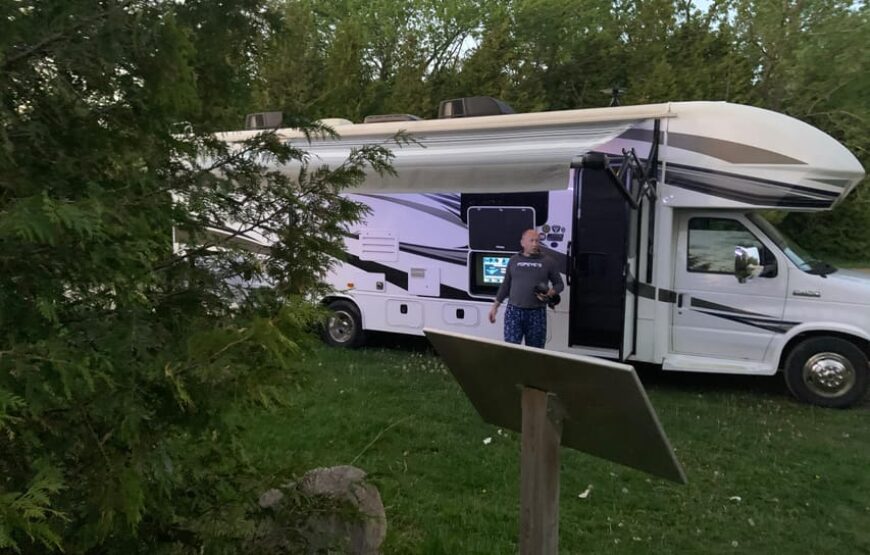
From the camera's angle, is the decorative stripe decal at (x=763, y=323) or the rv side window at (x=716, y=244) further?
the rv side window at (x=716, y=244)

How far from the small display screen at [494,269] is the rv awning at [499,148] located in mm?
1009

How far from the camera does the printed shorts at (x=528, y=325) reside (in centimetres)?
754

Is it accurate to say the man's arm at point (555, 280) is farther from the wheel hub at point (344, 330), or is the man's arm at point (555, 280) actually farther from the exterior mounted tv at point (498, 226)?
the wheel hub at point (344, 330)

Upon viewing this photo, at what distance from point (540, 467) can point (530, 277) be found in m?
4.97

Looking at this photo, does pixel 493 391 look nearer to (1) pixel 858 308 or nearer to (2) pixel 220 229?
(2) pixel 220 229

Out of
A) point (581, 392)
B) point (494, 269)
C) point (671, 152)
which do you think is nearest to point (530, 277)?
point (494, 269)

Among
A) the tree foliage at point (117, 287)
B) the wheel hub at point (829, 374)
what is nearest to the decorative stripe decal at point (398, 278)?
A: the wheel hub at point (829, 374)

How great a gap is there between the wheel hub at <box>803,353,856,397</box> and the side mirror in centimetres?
112

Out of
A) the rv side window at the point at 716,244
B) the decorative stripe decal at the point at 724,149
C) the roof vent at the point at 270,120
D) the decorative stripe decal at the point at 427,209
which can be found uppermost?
the decorative stripe decal at the point at 724,149

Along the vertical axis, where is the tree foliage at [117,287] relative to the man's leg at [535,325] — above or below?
above

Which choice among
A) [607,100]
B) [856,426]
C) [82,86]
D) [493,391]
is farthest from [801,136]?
[607,100]

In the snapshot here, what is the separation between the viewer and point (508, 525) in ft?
14.9

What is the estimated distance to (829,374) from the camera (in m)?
7.54

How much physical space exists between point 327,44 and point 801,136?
1585 cm
